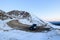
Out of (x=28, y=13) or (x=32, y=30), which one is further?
(x=28, y=13)

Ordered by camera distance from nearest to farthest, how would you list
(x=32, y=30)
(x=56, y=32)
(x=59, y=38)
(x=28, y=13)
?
(x=59, y=38) → (x=56, y=32) → (x=32, y=30) → (x=28, y=13)

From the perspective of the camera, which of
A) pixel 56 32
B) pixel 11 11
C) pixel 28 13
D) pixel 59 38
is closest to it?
pixel 59 38

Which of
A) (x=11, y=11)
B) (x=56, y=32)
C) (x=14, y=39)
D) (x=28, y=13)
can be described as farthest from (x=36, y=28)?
(x=11, y=11)

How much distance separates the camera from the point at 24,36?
13.3 meters

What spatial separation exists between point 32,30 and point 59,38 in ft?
12.4

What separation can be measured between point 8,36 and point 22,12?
46.9ft

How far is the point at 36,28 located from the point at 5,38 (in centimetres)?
485

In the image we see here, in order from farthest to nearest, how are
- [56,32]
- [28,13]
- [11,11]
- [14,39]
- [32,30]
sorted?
[11,11], [28,13], [32,30], [56,32], [14,39]

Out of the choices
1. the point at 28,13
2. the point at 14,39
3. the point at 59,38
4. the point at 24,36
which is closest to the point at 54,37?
the point at 59,38

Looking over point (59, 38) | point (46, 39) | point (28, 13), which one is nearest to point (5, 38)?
point (46, 39)

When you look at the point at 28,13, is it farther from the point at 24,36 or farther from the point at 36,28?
the point at 24,36

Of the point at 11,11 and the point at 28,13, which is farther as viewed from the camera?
the point at 11,11

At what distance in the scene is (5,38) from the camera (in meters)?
12.5

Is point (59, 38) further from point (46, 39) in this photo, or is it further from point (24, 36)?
point (24, 36)
